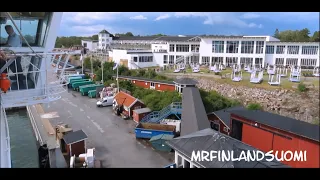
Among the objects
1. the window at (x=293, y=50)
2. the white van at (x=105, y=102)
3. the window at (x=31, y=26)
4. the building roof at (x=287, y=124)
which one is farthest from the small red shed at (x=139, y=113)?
the window at (x=293, y=50)

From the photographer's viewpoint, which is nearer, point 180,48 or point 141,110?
point 141,110

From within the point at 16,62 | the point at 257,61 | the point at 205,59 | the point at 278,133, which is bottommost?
the point at 278,133

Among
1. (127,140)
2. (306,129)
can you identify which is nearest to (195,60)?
(127,140)

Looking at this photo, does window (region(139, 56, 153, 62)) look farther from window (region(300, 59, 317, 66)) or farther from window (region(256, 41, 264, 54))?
window (region(300, 59, 317, 66))

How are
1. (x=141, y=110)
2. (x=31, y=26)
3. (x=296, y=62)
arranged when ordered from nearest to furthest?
(x=31, y=26), (x=141, y=110), (x=296, y=62)

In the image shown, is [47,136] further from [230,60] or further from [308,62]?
[230,60]

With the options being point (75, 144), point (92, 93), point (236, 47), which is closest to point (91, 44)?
point (92, 93)

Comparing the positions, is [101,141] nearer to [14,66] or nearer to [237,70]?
[14,66]

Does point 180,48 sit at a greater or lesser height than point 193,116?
greater
